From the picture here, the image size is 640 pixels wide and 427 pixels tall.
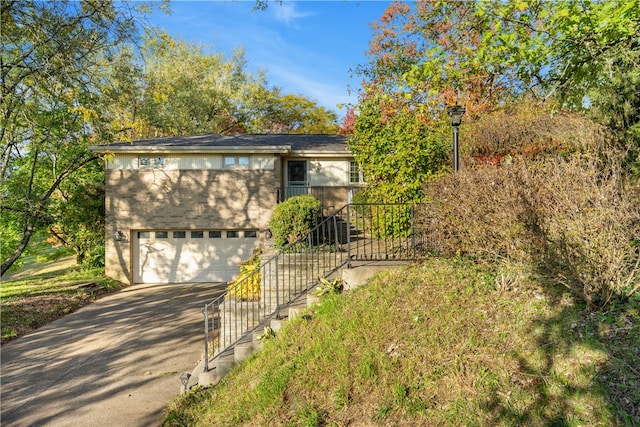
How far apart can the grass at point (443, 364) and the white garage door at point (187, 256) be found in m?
8.95

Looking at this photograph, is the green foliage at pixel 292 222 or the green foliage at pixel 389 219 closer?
the green foliage at pixel 389 219

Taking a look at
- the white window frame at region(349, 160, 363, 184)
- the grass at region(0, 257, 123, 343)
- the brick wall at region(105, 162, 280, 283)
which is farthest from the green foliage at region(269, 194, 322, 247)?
the grass at region(0, 257, 123, 343)

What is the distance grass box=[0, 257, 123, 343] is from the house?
4.06 feet

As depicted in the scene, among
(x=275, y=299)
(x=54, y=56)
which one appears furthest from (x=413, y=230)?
(x=54, y=56)

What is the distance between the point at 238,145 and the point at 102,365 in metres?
9.47

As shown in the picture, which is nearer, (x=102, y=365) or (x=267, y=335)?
(x=267, y=335)

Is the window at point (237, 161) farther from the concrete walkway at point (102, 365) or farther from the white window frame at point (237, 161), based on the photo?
the concrete walkway at point (102, 365)

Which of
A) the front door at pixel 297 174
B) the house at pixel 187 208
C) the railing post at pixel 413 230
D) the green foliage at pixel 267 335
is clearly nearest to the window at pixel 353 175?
the front door at pixel 297 174

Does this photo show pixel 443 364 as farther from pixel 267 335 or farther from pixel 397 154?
pixel 397 154

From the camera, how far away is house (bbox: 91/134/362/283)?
13797mm

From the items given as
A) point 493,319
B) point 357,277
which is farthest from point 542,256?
point 357,277

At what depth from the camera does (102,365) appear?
21.8 feet

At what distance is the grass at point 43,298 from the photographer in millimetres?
8922

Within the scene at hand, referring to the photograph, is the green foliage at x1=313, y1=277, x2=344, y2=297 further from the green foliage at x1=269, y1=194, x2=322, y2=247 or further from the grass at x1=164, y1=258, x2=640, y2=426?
the green foliage at x1=269, y1=194, x2=322, y2=247
